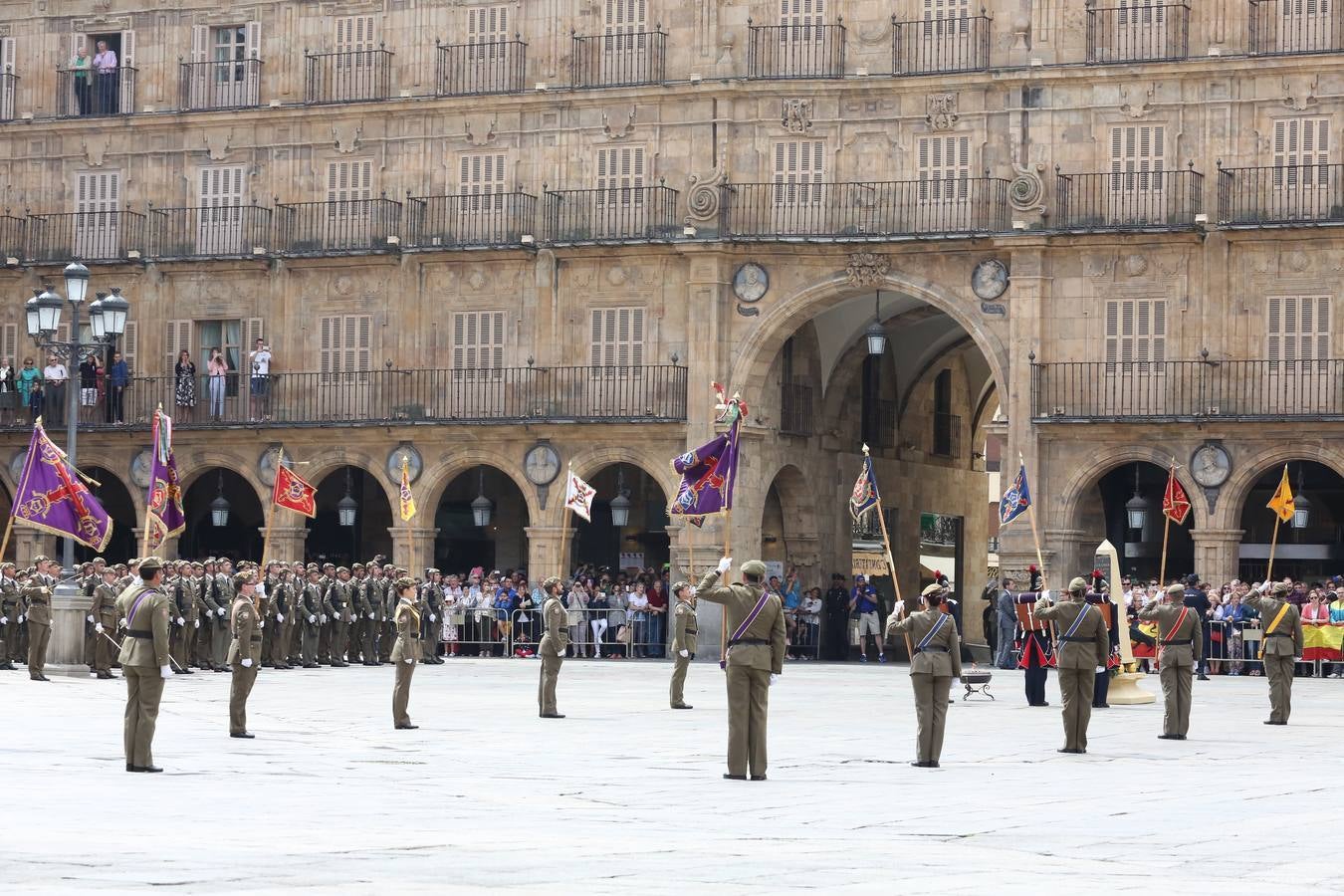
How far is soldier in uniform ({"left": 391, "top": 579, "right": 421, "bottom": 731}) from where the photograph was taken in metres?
23.7

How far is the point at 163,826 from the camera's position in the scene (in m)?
14.5

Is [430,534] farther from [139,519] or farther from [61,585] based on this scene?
[61,585]

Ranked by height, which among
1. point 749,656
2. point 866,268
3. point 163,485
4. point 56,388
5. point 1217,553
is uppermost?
point 866,268

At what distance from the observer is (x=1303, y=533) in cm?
4309

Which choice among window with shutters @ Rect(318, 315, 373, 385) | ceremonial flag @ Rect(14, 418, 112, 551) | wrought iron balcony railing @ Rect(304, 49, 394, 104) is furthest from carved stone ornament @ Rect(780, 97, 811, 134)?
ceremonial flag @ Rect(14, 418, 112, 551)

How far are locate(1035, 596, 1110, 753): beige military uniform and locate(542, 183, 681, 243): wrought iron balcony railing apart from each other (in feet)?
69.8

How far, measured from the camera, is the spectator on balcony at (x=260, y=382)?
149 ft

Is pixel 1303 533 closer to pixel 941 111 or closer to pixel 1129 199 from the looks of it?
pixel 1129 199

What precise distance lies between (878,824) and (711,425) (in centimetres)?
2728

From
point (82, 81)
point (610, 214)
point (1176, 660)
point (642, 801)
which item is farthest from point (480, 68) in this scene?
point (642, 801)

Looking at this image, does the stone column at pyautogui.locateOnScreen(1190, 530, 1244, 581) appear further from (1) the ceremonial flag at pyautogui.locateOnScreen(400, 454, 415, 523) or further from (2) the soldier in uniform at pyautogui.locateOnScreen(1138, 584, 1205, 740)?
(2) the soldier in uniform at pyautogui.locateOnScreen(1138, 584, 1205, 740)

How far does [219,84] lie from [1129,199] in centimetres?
1789

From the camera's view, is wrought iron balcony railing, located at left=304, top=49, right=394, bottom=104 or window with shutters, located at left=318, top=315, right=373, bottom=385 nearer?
window with shutters, located at left=318, top=315, right=373, bottom=385

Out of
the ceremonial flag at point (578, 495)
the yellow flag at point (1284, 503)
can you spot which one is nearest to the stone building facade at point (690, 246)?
the yellow flag at point (1284, 503)
